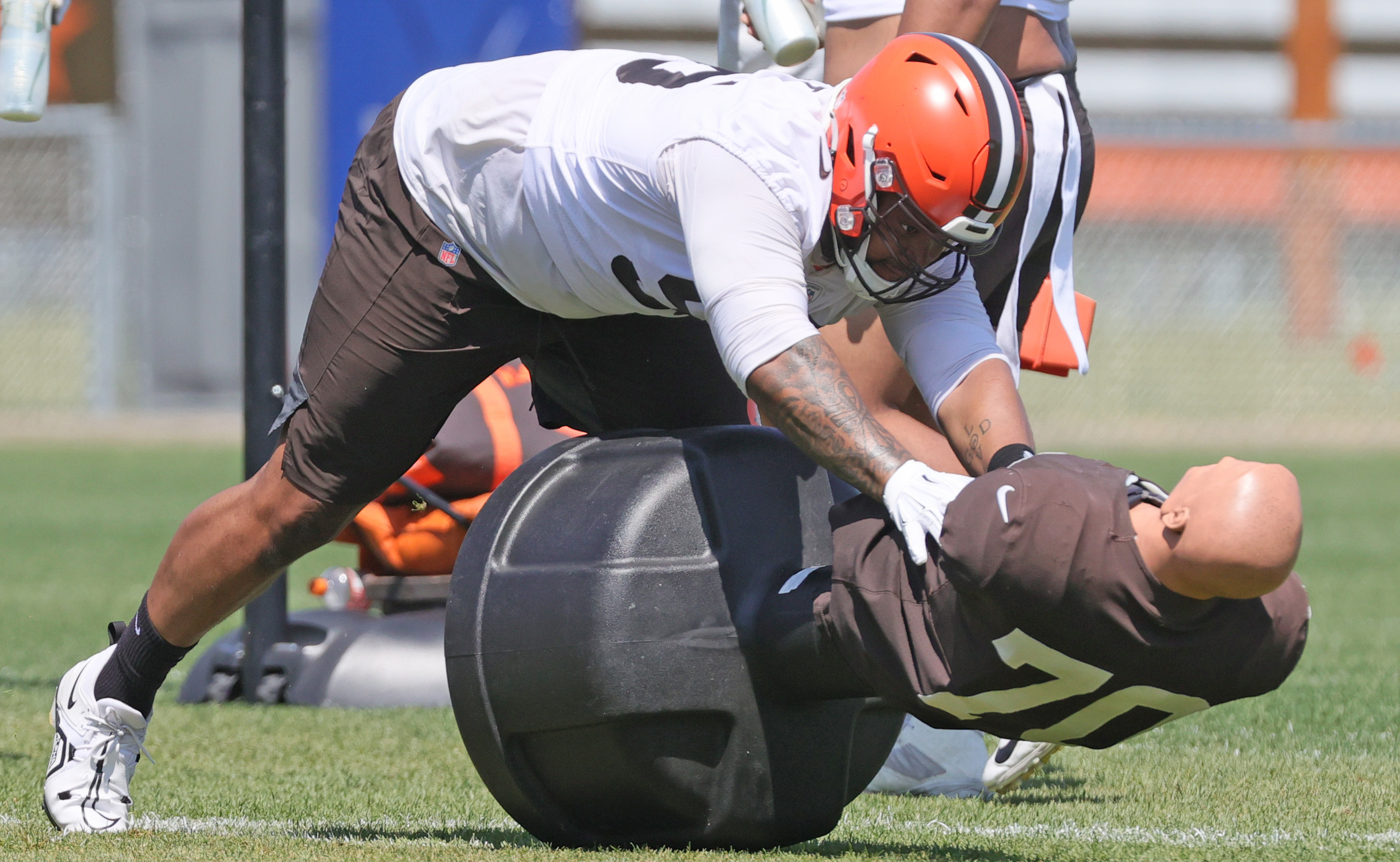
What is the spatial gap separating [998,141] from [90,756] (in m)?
1.96

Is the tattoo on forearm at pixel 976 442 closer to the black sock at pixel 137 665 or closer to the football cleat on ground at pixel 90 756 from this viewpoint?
the black sock at pixel 137 665

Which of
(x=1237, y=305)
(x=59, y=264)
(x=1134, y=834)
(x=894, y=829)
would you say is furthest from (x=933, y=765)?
(x=59, y=264)

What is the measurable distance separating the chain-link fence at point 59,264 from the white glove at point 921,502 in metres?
14.2

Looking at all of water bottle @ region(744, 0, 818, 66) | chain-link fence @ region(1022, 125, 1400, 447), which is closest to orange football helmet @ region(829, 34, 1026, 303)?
water bottle @ region(744, 0, 818, 66)

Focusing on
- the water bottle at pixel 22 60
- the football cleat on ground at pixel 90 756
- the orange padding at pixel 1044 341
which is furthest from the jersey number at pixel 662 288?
the water bottle at pixel 22 60

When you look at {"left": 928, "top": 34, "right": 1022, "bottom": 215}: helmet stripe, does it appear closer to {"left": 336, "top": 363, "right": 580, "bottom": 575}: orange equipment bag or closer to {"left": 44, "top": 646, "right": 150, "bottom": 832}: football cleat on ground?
{"left": 44, "top": 646, "right": 150, "bottom": 832}: football cleat on ground

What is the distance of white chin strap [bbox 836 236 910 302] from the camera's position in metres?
2.94

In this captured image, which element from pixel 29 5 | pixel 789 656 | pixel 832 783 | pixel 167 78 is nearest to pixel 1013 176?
pixel 789 656

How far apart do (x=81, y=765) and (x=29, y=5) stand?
5.54ft

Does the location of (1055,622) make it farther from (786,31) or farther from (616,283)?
(786,31)

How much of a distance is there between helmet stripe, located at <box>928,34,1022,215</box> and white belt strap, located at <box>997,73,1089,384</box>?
0.84m

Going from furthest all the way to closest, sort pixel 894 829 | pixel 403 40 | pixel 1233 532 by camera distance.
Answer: pixel 403 40, pixel 894 829, pixel 1233 532

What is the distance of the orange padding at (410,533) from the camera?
5.01 meters

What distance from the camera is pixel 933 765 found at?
3781mm
